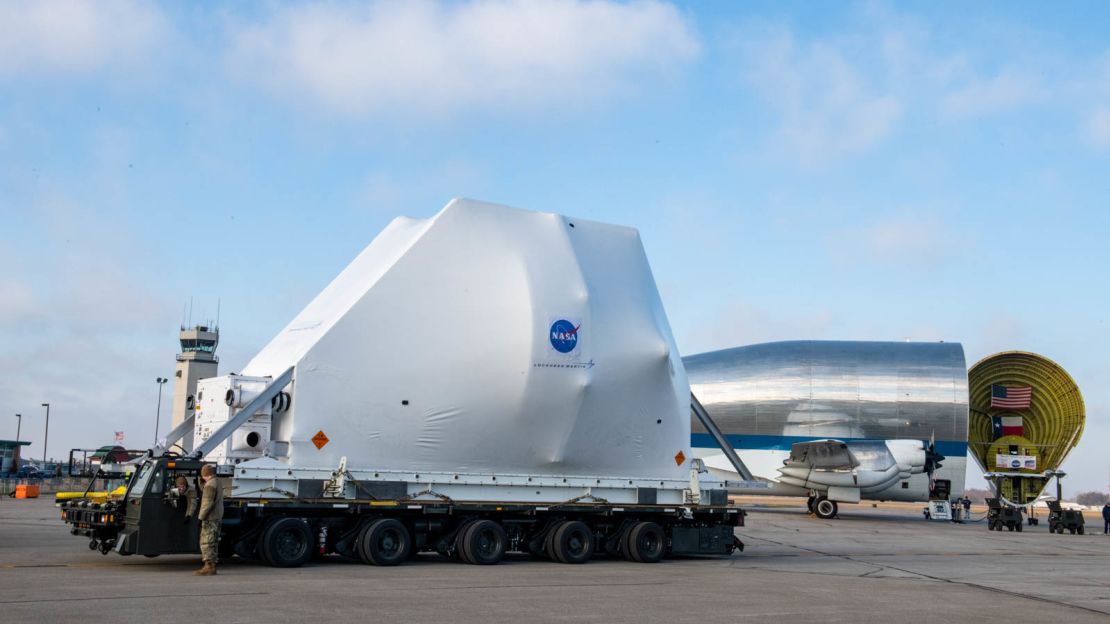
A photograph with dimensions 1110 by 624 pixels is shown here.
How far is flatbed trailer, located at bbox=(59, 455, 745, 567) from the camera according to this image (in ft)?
48.4

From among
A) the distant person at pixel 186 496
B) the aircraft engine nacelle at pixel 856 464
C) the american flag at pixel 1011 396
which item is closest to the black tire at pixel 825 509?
the aircraft engine nacelle at pixel 856 464

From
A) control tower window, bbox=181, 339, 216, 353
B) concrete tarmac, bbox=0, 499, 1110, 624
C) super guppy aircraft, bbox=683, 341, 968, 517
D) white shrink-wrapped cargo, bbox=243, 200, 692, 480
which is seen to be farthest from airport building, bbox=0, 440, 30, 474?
white shrink-wrapped cargo, bbox=243, 200, 692, 480

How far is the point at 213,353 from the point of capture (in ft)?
319

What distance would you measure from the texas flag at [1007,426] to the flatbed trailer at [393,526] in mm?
35864

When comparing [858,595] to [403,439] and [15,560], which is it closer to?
[403,439]

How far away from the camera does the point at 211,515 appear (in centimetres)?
1434

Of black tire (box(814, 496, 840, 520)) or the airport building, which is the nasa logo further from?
the airport building

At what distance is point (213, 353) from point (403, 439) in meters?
86.1

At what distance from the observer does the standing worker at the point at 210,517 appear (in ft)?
46.2

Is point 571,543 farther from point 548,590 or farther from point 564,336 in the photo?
point 548,590

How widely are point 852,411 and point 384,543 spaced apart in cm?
3106

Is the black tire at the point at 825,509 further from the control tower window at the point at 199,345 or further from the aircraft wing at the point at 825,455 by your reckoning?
the control tower window at the point at 199,345

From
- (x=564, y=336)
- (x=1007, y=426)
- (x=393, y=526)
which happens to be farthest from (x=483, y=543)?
(x=1007, y=426)

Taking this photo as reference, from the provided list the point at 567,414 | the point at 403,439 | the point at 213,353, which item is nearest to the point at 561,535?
the point at 567,414
